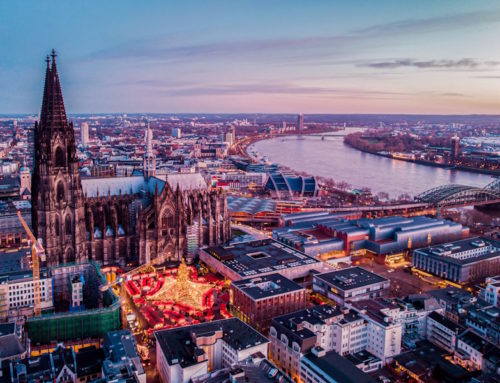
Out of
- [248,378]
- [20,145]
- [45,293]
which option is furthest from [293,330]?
[20,145]

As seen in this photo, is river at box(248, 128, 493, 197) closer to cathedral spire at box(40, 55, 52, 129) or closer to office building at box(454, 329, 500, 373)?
office building at box(454, 329, 500, 373)

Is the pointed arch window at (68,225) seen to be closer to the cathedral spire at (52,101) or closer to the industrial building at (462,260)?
the cathedral spire at (52,101)

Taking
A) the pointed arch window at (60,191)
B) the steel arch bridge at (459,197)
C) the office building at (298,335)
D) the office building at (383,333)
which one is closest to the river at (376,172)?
the steel arch bridge at (459,197)

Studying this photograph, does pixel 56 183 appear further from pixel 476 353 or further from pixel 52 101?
pixel 476 353

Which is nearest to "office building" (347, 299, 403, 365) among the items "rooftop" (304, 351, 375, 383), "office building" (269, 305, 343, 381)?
"office building" (269, 305, 343, 381)

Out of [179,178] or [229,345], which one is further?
[179,178]

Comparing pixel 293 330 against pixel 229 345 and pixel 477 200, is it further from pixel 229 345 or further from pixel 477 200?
pixel 477 200

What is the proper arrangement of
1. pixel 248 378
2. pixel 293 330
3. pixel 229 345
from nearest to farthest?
pixel 248 378
pixel 229 345
pixel 293 330
